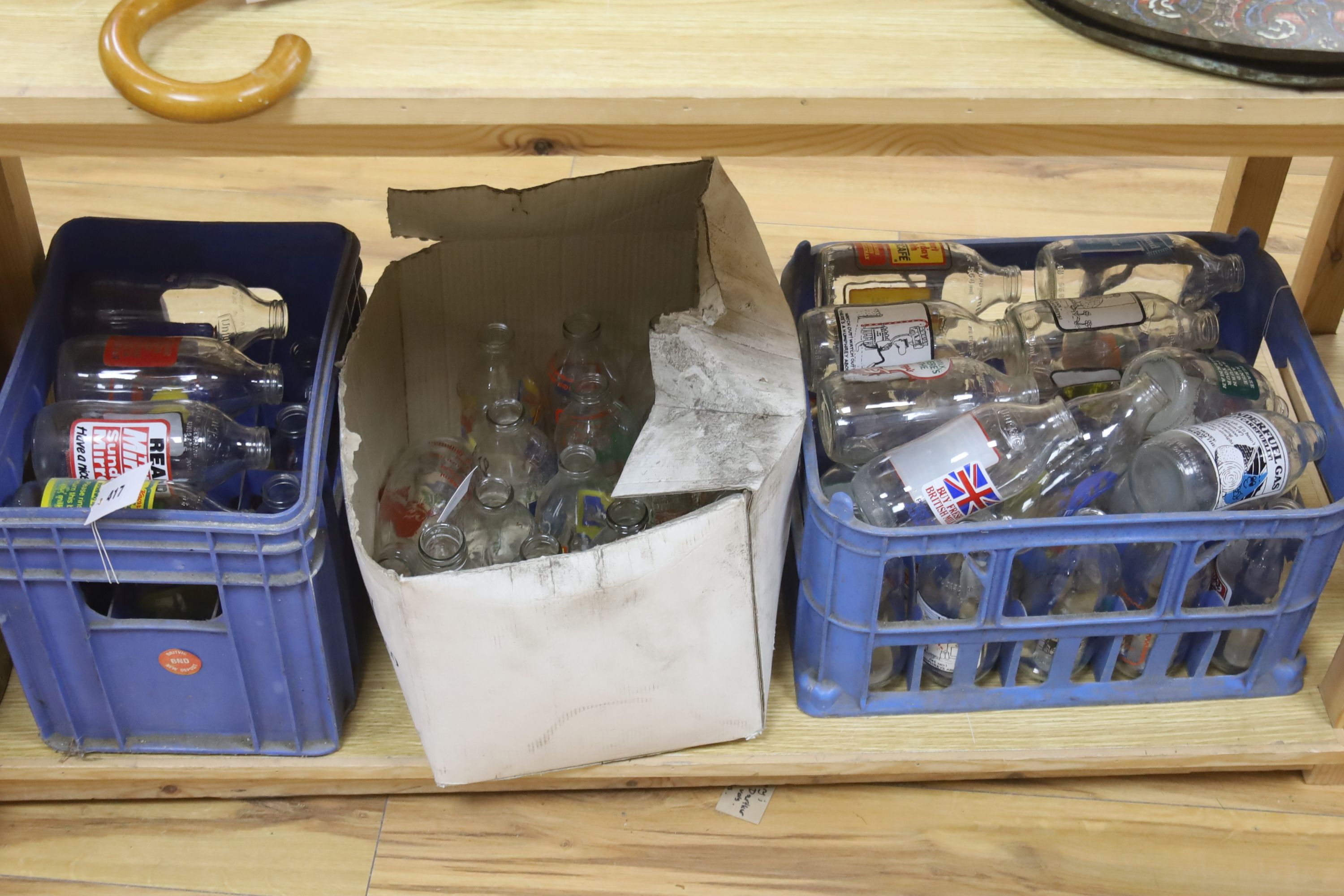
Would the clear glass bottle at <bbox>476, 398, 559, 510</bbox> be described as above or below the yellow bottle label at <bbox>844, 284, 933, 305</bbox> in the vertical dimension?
below

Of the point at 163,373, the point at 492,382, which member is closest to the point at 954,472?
the point at 492,382

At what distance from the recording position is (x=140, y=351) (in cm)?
105

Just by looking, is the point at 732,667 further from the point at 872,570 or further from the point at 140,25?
the point at 140,25

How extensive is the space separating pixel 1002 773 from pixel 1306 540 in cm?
34

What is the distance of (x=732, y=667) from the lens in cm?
99

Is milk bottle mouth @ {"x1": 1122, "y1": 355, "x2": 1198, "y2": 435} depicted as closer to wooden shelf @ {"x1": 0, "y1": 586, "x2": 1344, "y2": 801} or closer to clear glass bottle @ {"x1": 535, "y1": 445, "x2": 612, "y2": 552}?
wooden shelf @ {"x1": 0, "y1": 586, "x2": 1344, "y2": 801}

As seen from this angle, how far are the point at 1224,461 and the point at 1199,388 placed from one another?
15 cm

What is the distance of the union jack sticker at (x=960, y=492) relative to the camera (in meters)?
0.96

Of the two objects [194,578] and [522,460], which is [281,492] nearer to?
[194,578]

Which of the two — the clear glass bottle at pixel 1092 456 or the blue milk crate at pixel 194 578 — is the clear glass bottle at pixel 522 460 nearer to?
the blue milk crate at pixel 194 578

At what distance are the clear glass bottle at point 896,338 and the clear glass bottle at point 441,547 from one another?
342 millimetres

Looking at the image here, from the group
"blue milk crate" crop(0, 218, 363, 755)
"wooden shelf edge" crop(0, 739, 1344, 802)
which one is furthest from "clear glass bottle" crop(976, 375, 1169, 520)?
"blue milk crate" crop(0, 218, 363, 755)

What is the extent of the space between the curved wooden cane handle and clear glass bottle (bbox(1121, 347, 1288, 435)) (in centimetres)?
79

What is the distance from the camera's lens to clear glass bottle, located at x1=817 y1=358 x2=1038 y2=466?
1086mm
